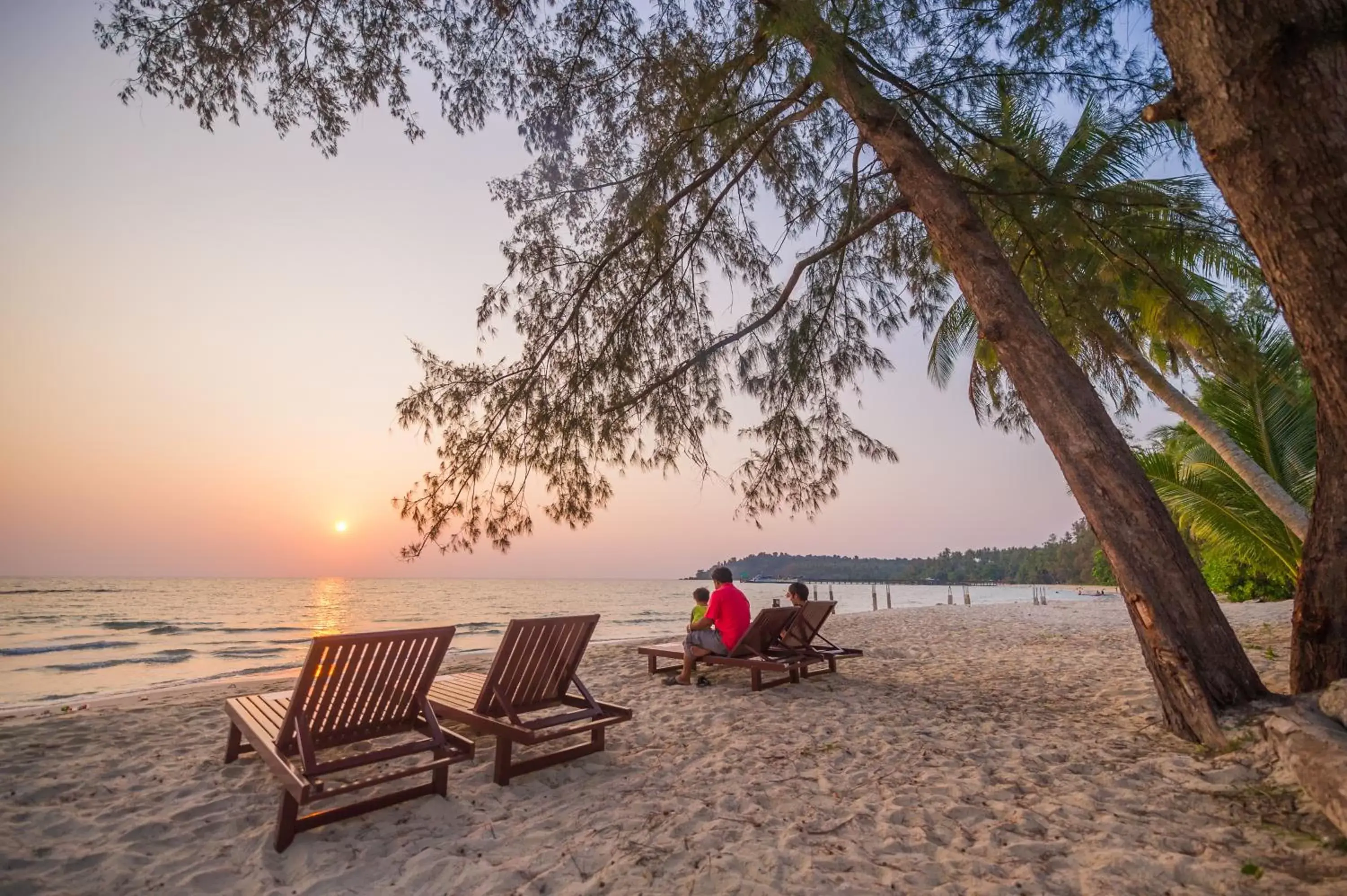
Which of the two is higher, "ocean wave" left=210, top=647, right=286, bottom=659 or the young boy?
the young boy

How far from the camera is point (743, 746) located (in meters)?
4.31

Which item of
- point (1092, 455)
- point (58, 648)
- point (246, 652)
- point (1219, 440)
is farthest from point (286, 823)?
point (58, 648)

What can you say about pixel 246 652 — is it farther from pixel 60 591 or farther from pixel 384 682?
pixel 60 591

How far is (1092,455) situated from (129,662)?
17886 millimetres

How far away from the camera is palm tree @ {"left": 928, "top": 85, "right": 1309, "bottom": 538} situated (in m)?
5.52

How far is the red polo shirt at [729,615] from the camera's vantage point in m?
6.56

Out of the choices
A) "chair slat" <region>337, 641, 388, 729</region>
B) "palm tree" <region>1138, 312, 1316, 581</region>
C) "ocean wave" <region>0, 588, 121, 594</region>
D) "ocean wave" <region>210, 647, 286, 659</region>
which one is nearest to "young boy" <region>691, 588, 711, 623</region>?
"chair slat" <region>337, 641, 388, 729</region>

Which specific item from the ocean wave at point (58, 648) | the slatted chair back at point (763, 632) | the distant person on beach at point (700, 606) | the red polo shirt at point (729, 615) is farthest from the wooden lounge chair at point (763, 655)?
the ocean wave at point (58, 648)

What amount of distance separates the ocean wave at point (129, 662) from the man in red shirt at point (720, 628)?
13084 mm

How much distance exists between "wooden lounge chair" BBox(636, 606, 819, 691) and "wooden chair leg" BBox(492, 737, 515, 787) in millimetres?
2804

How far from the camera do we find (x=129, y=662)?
45.2 ft

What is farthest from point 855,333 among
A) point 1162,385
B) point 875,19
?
point 1162,385

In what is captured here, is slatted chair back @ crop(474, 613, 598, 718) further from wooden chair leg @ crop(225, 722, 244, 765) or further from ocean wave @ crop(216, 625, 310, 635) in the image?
ocean wave @ crop(216, 625, 310, 635)

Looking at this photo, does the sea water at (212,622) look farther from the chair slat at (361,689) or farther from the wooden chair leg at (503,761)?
the wooden chair leg at (503,761)
